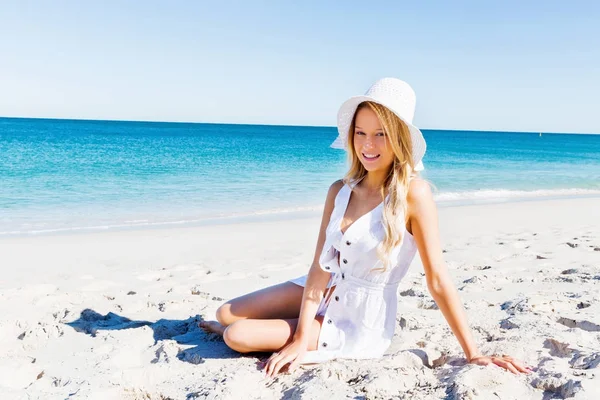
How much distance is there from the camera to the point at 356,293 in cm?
294

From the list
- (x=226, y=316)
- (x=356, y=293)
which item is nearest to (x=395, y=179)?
(x=356, y=293)

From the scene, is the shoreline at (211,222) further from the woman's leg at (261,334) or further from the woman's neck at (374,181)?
the woman's neck at (374,181)

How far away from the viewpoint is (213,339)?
343 centimetres

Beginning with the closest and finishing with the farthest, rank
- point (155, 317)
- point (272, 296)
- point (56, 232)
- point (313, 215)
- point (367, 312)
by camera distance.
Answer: point (367, 312), point (272, 296), point (155, 317), point (56, 232), point (313, 215)

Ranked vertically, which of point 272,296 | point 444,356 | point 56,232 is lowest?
point 56,232

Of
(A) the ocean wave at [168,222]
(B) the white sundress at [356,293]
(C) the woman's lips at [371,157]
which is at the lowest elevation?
(A) the ocean wave at [168,222]

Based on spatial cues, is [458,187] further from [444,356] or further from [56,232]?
[444,356]

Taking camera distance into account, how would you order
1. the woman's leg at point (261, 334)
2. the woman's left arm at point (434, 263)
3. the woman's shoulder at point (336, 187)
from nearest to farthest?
the woman's left arm at point (434, 263) → the woman's leg at point (261, 334) → the woman's shoulder at point (336, 187)

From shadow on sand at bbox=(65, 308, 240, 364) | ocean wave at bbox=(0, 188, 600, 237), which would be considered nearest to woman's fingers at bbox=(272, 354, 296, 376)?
shadow on sand at bbox=(65, 308, 240, 364)

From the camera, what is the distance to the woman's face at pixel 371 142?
2.76 metres

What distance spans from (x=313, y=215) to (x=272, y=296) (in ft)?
24.0

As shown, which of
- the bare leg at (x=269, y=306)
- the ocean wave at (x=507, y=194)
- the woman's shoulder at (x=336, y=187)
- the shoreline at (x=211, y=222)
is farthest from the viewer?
the ocean wave at (x=507, y=194)

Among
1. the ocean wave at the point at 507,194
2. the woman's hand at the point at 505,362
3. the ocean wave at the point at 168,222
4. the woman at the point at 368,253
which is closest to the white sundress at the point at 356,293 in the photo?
the woman at the point at 368,253

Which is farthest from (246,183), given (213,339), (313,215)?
(213,339)
